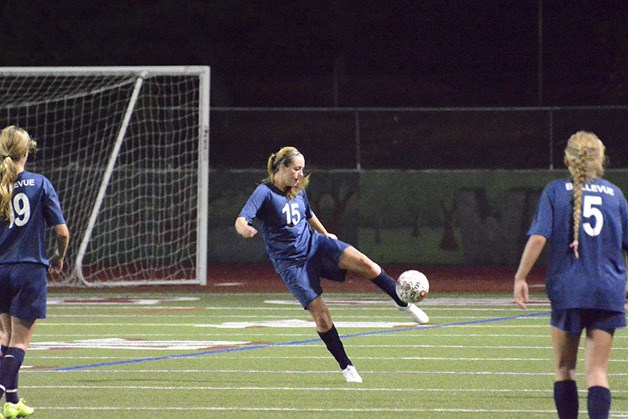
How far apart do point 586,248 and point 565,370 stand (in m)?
0.67

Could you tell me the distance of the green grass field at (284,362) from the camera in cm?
997

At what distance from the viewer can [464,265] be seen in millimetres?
26531

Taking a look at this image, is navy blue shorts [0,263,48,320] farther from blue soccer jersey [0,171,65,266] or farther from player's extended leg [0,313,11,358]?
player's extended leg [0,313,11,358]

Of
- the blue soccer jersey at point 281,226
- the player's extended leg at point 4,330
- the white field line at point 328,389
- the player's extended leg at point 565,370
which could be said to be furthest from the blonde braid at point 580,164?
the blue soccer jersey at point 281,226

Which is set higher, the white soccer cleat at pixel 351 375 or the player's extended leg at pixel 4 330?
the player's extended leg at pixel 4 330

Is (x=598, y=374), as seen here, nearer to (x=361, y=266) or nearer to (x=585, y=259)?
(x=585, y=259)

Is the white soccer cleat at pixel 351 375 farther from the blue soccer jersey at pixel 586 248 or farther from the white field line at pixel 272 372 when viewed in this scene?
the blue soccer jersey at pixel 586 248

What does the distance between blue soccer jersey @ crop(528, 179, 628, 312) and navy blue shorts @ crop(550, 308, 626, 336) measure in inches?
1.9

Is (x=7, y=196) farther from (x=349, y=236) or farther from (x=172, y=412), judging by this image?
(x=349, y=236)

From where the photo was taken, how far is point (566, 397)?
7.81 metres

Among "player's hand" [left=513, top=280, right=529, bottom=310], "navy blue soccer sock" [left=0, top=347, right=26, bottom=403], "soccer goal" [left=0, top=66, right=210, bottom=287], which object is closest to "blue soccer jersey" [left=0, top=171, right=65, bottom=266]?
"navy blue soccer sock" [left=0, top=347, right=26, bottom=403]

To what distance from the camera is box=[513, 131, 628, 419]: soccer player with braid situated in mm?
7590

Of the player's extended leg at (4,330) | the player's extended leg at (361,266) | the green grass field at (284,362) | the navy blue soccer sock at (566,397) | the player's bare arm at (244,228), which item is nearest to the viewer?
the navy blue soccer sock at (566,397)

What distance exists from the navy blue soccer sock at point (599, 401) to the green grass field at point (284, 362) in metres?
1.76
